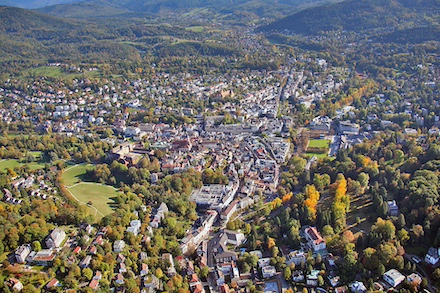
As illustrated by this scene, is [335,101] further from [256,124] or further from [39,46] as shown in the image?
[39,46]

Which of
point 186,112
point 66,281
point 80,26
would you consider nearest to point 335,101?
point 186,112

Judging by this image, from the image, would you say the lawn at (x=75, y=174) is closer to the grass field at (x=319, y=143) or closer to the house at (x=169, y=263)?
the house at (x=169, y=263)

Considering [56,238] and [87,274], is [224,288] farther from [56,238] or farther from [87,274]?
[56,238]

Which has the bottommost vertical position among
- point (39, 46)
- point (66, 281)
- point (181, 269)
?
point (181, 269)

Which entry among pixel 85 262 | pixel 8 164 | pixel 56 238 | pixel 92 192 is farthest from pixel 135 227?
pixel 8 164

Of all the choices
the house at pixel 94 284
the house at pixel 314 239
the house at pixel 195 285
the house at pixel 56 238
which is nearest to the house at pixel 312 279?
the house at pixel 314 239
